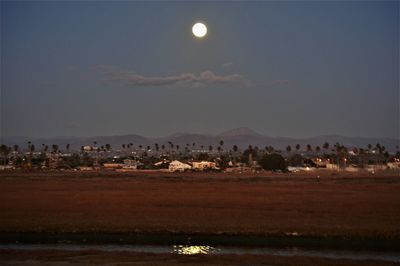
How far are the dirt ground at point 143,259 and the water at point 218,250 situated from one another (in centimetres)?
132

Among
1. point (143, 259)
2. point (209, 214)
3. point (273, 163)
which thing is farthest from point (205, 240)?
point (273, 163)

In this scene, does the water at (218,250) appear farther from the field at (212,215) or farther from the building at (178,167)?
the building at (178,167)

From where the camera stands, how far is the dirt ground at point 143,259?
25.7 metres

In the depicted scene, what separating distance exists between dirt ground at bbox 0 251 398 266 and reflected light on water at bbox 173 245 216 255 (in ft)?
3.97

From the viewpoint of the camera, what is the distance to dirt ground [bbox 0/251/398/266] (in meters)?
25.7

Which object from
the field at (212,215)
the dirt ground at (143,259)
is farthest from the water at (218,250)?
the field at (212,215)

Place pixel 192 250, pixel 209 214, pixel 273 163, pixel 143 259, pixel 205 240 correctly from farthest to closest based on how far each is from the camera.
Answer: pixel 273 163, pixel 209 214, pixel 205 240, pixel 192 250, pixel 143 259

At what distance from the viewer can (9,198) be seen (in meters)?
53.3

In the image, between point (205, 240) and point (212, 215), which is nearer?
point (205, 240)

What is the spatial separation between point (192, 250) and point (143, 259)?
3.69 meters

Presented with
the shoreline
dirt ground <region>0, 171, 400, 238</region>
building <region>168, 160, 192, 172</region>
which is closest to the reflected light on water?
the shoreline

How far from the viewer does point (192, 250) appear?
29.4 m

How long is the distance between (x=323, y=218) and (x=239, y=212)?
268 inches

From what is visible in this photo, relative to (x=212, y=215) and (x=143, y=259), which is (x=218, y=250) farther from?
(x=212, y=215)
